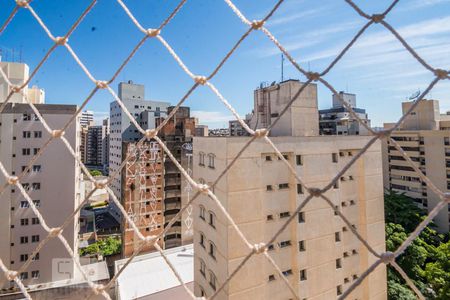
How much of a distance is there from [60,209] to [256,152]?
19.5 ft

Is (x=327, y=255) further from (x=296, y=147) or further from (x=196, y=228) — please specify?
(x=196, y=228)

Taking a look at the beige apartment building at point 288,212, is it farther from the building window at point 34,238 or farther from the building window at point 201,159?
the building window at point 34,238

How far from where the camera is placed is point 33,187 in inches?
258

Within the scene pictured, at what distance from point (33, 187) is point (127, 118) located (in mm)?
6958

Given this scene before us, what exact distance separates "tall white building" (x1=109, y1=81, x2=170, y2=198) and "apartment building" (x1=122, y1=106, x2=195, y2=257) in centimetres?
325

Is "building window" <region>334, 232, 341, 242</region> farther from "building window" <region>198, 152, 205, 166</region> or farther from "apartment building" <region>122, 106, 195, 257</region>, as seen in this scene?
"apartment building" <region>122, 106, 195, 257</region>

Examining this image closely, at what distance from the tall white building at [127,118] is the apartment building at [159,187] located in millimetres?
3250

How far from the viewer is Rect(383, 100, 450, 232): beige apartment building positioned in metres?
8.27

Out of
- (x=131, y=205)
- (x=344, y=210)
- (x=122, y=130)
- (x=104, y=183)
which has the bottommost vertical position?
(x=131, y=205)

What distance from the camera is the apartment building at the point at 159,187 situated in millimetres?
8141

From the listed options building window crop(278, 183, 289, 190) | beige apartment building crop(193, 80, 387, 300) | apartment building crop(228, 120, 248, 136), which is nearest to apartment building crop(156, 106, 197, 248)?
apartment building crop(228, 120, 248, 136)

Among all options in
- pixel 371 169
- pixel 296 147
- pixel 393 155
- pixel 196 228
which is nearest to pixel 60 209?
pixel 196 228

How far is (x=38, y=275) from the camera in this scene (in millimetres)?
6559

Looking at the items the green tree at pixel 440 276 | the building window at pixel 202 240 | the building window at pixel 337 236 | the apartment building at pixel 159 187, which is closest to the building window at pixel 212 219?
the building window at pixel 202 240
